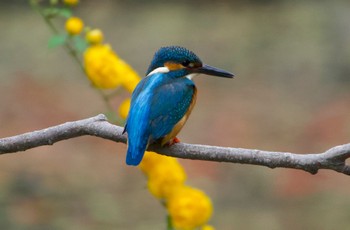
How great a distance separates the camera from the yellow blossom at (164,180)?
1.32 metres

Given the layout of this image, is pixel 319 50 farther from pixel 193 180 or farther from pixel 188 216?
pixel 188 216

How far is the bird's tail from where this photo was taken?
1.20 metres

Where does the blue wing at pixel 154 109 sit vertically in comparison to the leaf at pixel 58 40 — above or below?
above

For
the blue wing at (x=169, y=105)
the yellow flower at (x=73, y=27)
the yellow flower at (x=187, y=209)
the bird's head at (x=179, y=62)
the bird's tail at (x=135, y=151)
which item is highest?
the bird's head at (x=179, y=62)

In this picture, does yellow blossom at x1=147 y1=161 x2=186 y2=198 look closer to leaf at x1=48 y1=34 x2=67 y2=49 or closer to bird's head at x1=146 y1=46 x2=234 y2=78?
bird's head at x1=146 y1=46 x2=234 y2=78

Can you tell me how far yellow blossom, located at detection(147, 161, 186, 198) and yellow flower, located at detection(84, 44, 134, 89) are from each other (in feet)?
0.55

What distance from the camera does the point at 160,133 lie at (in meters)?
1.26

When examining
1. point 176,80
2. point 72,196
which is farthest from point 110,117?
point 72,196

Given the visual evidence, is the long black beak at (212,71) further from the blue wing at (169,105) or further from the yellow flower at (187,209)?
the yellow flower at (187,209)

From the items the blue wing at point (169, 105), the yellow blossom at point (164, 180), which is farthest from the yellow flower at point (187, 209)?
the blue wing at point (169, 105)

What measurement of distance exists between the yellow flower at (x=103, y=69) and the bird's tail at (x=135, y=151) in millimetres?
221

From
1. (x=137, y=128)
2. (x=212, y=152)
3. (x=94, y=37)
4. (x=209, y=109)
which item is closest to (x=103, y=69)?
(x=94, y=37)

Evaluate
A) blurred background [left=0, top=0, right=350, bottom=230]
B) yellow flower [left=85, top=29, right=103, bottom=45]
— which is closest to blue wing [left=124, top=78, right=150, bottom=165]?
yellow flower [left=85, top=29, right=103, bottom=45]

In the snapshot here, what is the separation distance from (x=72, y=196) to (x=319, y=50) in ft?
4.80
